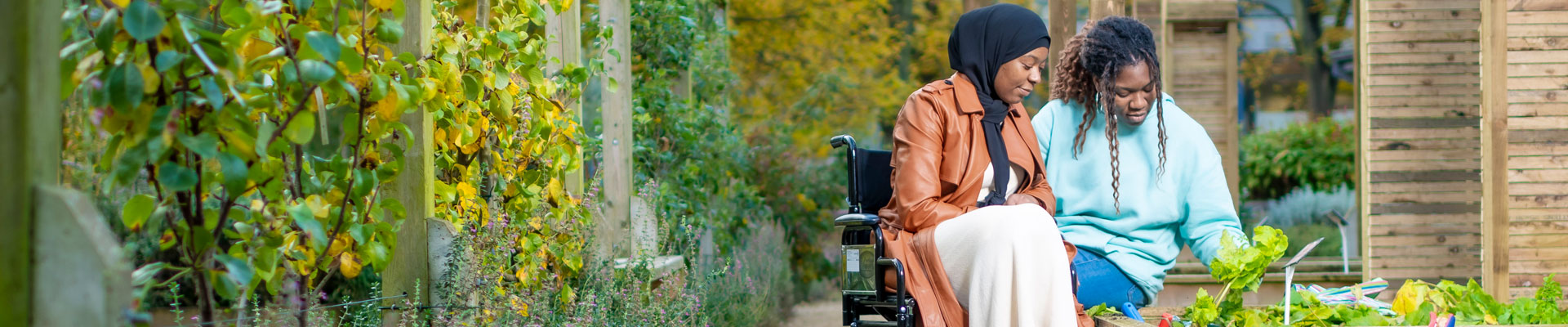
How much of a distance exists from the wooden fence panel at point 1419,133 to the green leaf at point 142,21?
5.00 metres

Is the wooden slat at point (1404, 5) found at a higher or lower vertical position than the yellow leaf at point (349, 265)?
higher

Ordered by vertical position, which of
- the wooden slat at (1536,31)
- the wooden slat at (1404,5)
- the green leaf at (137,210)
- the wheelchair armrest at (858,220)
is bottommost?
Result: the wheelchair armrest at (858,220)

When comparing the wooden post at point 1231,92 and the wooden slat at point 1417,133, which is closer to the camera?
the wooden slat at point 1417,133

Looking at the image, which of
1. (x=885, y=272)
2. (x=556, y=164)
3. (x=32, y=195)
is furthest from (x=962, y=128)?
(x=32, y=195)

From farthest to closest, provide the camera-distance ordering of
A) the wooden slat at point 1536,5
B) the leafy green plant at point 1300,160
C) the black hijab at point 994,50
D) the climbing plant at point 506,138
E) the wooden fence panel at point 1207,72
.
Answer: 1. the leafy green plant at point 1300,160
2. the wooden fence panel at point 1207,72
3. the wooden slat at point 1536,5
4. the black hijab at point 994,50
5. the climbing plant at point 506,138

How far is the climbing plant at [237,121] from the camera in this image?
120 centimetres

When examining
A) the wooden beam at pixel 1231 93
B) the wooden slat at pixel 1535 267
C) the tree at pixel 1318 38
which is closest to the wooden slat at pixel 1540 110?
the wooden slat at pixel 1535 267

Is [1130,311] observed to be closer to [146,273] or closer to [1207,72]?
[146,273]

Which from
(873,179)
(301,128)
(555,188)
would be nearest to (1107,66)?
(873,179)

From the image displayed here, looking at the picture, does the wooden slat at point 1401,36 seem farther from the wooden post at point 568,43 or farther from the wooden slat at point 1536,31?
the wooden post at point 568,43

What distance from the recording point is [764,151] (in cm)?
729

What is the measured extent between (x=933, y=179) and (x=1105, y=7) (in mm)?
1533

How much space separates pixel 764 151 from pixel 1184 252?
2.68 meters

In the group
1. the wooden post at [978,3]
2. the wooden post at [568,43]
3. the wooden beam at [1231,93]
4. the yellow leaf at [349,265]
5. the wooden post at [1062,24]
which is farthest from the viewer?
the wooden post at [978,3]
